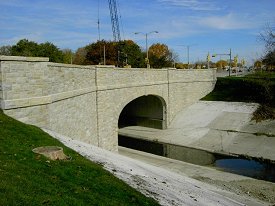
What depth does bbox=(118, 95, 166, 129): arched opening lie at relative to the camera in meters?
38.2

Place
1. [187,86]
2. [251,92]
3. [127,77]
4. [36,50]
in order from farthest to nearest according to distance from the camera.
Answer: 1. [36,50]
2. [187,86]
3. [251,92]
4. [127,77]

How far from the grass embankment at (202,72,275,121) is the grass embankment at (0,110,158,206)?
87.3 ft

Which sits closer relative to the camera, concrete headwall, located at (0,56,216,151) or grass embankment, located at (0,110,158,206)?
grass embankment, located at (0,110,158,206)

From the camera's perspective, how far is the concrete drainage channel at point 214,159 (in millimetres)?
23484

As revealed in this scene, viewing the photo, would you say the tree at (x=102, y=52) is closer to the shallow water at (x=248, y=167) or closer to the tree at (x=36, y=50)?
the tree at (x=36, y=50)

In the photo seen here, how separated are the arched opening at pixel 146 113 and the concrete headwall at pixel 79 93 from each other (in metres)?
0.84

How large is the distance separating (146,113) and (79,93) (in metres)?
20.0

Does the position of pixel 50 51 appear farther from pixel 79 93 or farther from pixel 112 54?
pixel 79 93

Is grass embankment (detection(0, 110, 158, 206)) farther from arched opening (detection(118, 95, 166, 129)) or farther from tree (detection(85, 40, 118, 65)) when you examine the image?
tree (detection(85, 40, 118, 65))

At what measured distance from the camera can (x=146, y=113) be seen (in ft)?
132

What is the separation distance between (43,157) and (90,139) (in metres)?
11.9

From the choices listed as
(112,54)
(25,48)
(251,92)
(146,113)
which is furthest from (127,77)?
(112,54)

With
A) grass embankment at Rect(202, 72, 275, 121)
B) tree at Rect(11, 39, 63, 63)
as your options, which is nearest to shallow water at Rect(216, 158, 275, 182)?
grass embankment at Rect(202, 72, 275, 121)

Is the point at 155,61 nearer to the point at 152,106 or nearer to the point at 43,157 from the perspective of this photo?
the point at 152,106
